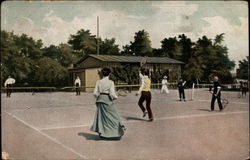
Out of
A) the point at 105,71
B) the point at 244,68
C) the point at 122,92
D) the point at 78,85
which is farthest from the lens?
the point at 244,68

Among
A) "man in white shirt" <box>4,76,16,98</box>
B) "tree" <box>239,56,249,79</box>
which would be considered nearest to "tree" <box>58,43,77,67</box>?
"man in white shirt" <box>4,76,16,98</box>

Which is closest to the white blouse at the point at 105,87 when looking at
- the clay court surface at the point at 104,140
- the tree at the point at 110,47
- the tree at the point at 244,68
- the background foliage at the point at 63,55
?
the background foliage at the point at 63,55

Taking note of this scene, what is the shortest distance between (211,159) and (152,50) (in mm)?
2295

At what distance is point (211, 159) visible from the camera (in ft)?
16.8

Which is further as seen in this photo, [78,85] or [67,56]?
[78,85]

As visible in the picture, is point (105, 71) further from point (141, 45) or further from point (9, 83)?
point (9, 83)

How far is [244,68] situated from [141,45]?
2.44 meters

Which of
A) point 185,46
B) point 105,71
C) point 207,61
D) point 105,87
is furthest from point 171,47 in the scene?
point 105,87

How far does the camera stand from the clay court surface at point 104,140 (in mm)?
4664

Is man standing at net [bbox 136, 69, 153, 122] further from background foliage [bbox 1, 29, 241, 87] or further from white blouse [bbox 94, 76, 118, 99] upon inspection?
white blouse [bbox 94, 76, 118, 99]

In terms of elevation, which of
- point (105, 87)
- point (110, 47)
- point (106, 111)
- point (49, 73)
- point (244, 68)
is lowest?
point (106, 111)

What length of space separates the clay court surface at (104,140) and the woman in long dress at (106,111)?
162 millimetres

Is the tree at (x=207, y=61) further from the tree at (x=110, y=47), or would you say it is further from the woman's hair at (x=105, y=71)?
the woman's hair at (x=105, y=71)

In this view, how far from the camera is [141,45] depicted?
18.0 ft
